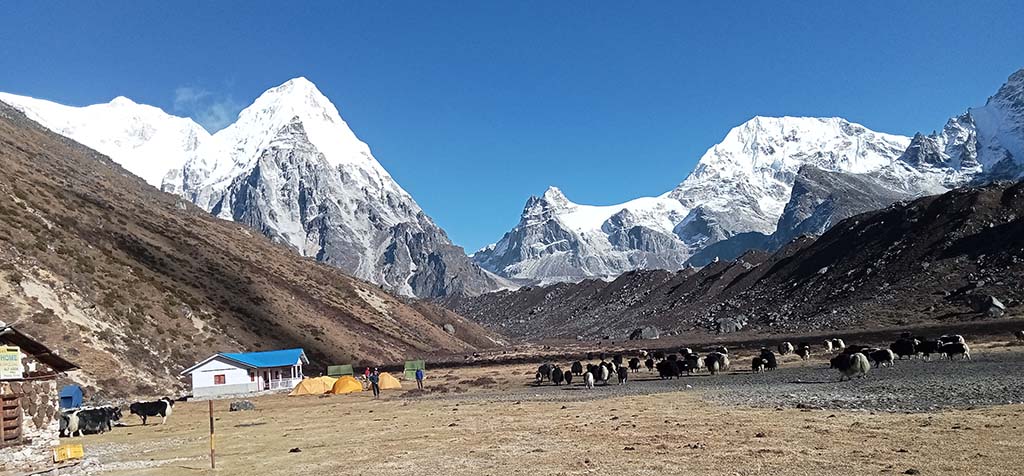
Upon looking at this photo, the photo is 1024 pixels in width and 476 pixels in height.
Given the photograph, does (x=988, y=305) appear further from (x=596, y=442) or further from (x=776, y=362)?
(x=596, y=442)

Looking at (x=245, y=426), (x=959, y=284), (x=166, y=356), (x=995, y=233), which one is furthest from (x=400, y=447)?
(x=995, y=233)

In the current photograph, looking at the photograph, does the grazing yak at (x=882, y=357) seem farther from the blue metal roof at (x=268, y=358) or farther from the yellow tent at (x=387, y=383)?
the blue metal roof at (x=268, y=358)

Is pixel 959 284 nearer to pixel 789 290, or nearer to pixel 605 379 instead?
pixel 789 290

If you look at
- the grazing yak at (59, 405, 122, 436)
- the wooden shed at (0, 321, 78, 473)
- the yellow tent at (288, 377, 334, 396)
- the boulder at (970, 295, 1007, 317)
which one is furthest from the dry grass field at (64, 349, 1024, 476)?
the boulder at (970, 295, 1007, 317)

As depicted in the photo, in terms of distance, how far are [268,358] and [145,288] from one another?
23010mm

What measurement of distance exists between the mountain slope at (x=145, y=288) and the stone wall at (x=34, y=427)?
39.5 metres

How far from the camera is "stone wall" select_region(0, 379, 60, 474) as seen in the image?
79.9 feet

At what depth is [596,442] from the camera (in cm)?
2422

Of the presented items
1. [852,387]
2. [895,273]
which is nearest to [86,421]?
[852,387]

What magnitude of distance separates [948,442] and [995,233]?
129075 millimetres

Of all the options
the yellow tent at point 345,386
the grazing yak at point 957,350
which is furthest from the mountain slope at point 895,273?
the yellow tent at point 345,386

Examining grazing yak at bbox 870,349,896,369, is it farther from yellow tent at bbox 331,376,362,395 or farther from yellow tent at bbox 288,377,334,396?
yellow tent at bbox 288,377,334,396

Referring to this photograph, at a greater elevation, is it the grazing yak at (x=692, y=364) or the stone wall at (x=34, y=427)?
the stone wall at (x=34, y=427)

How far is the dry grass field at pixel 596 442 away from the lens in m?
18.3
